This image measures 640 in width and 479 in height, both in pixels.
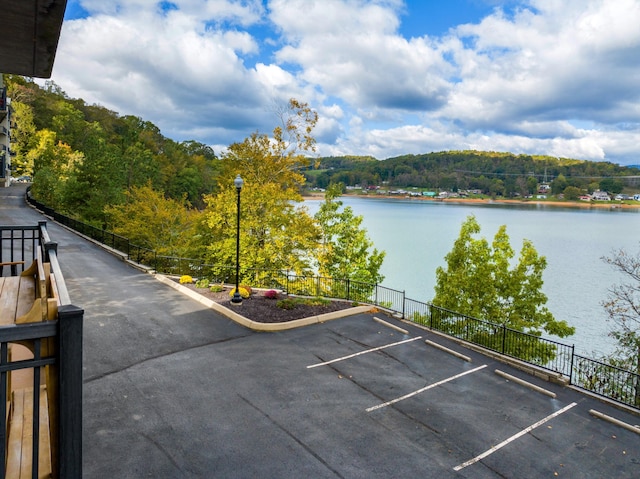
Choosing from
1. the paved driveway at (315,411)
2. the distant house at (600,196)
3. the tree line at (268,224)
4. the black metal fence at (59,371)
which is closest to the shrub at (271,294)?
the paved driveway at (315,411)

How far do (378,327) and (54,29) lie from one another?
12630mm

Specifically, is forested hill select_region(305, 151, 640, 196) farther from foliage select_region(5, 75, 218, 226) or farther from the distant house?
foliage select_region(5, 75, 218, 226)

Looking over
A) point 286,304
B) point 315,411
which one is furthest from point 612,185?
point 315,411

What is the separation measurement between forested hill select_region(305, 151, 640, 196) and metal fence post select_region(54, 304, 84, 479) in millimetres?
117723

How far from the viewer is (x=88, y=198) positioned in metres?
35.7

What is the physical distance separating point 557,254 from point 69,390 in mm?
55368

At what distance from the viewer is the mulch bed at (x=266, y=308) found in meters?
14.3

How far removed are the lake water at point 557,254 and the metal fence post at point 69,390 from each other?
1891cm

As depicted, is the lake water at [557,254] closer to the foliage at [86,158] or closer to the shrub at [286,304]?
the shrub at [286,304]

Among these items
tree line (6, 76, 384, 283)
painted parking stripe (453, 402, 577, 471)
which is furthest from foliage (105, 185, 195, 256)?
painted parking stripe (453, 402, 577, 471)

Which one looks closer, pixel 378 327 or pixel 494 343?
pixel 378 327

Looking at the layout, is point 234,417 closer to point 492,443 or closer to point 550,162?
point 492,443

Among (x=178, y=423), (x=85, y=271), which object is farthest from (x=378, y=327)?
(x=85, y=271)

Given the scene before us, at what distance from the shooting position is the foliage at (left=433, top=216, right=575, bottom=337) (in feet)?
76.6
